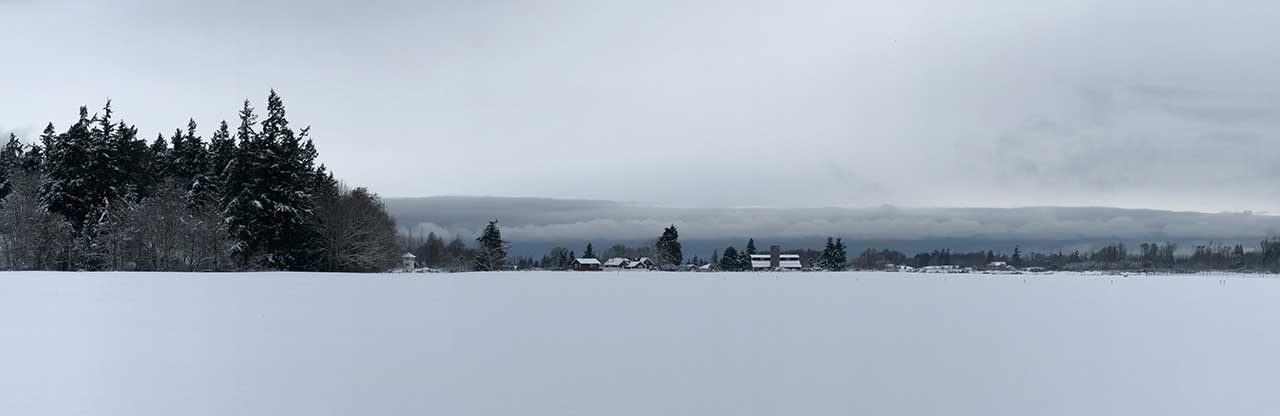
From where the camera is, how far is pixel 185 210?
57781 millimetres

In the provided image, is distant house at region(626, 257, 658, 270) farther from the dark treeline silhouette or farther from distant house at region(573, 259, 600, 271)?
the dark treeline silhouette

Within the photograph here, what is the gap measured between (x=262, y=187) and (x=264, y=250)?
4368 millimetres

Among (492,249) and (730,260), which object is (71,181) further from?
(730,260)

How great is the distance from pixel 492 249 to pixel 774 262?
177ft

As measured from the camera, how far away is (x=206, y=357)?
13.6 meters

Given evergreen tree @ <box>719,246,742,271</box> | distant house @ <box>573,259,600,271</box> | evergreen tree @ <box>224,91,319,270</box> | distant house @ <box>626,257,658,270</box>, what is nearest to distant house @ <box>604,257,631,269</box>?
distant house @ <box>626,257,658,270</box>

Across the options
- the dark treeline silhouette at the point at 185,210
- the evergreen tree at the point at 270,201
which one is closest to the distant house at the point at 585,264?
the dark treeline silhouette at the point at 185,210

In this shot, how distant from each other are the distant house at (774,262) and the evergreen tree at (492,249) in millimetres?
47704

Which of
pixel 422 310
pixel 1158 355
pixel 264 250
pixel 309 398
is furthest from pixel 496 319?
pixel 264 250

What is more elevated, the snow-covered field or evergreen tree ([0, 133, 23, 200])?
evergreen tree ([0, 133, 23, 200])

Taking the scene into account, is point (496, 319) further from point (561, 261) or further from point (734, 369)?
point (561, 261)

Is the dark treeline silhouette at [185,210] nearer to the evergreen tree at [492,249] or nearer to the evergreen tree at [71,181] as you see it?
the evergreen tree at [71,181]

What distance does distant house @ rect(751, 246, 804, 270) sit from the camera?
147875mm

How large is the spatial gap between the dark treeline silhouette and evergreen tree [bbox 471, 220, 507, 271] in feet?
138
